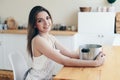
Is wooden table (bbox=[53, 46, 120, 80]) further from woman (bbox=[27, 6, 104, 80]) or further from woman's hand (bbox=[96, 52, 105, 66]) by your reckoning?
woman (bbox=[27, 6, 104, 80])

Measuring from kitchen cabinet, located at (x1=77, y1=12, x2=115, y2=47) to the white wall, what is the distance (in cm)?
29

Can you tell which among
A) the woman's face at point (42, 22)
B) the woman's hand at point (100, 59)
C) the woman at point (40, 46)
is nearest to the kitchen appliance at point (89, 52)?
the woman's hand at point (100, 59)

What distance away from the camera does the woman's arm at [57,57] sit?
1.53 metres

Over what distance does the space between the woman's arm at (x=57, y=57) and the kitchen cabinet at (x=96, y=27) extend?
201cm

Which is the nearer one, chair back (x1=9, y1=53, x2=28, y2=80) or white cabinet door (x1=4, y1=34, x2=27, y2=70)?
chair back (x1=9, y1=53, x2=28, y2=80)

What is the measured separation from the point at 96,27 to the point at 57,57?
84.7 inches

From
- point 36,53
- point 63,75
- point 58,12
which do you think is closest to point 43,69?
point 36,53

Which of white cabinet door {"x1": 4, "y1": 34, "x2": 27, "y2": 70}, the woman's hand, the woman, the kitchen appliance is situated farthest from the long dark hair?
white cabinet door {"x1": 4, "y1": 34, "x2": 27, "y2": 70}

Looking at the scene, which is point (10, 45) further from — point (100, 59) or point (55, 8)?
point (100, 59)

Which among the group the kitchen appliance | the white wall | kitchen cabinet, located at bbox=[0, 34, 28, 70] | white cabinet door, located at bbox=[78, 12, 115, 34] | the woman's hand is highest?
the white wall

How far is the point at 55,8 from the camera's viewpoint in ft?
13.4

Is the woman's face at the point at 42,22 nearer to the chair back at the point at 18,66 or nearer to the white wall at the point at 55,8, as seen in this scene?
the chair back at the point at 18,66

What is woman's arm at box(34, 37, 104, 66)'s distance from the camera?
1.53m

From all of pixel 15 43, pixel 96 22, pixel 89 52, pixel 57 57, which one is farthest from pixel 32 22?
pixel 15 43
